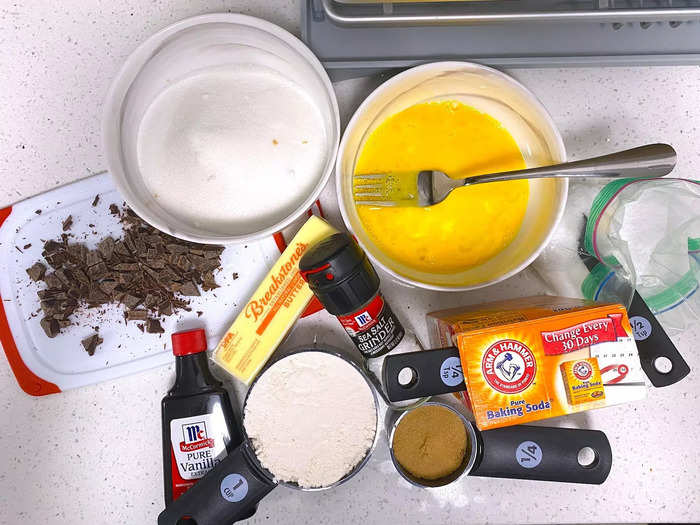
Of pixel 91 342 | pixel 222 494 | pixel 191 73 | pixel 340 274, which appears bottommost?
pixel 222 494

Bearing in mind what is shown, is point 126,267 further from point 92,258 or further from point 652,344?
point 652,344

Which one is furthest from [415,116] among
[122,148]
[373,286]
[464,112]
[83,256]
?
[83,256]

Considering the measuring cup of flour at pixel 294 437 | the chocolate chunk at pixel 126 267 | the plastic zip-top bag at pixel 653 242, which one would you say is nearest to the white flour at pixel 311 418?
the measuring cup of flour at pixel 294 437

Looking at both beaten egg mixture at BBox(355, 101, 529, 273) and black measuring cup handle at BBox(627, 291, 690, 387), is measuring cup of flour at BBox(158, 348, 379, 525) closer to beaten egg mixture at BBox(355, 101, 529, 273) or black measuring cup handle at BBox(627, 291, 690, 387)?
beaten egg mixture at BBox(355, 101, 529, 273)

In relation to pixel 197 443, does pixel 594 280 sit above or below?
above

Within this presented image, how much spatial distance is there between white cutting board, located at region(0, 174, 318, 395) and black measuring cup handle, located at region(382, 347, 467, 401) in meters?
0.23

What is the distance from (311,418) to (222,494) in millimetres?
134

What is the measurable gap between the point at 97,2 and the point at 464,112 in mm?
480

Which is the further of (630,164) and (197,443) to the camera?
(197,443)

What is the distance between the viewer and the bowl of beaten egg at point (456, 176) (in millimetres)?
619

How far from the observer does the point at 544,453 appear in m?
0.59

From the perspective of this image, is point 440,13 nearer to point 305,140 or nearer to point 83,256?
point 305,140

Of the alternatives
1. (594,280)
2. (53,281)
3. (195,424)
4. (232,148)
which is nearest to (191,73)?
(232,148)

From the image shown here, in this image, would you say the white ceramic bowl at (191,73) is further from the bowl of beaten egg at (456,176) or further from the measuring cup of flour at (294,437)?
the measuring cup of flour at (294,437)
